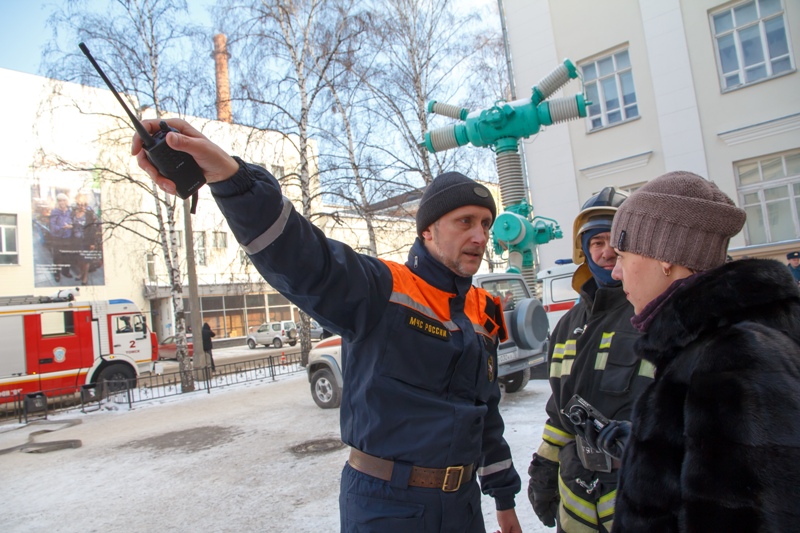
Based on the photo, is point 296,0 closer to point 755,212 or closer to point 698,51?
point 698,51

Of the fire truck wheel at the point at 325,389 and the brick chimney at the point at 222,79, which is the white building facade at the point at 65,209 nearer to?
the brick chimney at the point at 222,79

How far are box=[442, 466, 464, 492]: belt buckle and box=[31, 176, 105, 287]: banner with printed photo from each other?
27.0 m

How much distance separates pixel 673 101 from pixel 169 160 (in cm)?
1468

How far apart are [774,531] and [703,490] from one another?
127mm

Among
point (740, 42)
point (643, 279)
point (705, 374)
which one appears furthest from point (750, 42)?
point (705, 374)

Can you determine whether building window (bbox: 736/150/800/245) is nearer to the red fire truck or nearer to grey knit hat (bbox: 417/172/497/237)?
grey knit hat (bbox: 417/172/497/237)

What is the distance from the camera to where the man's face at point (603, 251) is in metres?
2.46

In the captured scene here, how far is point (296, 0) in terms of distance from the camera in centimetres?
1502

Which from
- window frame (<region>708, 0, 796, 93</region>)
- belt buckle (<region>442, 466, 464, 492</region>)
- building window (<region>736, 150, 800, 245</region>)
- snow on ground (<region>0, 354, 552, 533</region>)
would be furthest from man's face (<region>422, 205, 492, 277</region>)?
window frame (<region>708, 0, 796, 93</region>)

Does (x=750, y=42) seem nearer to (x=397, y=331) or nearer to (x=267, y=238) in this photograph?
(x=397, y=331)

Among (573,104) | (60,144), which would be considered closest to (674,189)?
(573,104)

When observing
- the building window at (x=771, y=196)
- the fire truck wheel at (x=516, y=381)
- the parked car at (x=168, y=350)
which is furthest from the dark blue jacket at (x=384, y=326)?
the parked car at (x=168, y=350)

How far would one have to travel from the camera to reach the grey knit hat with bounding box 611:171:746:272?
1359 mm

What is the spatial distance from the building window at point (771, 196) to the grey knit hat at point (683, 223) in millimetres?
12709
